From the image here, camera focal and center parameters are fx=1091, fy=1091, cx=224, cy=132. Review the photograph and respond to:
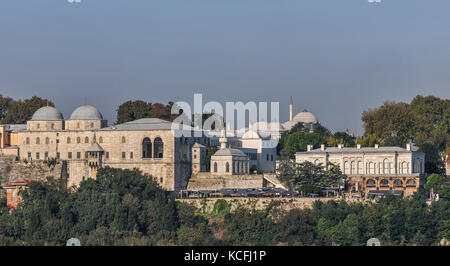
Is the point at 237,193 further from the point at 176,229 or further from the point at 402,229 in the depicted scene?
the point at 402,229

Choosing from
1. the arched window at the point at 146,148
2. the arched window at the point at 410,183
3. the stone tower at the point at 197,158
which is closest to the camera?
the arched window at the point at 146,148

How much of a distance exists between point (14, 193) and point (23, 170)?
2938mm

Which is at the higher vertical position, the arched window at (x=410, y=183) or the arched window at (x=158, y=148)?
the arched window at (x=158, y=148)

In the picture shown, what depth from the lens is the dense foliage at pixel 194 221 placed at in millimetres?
58094

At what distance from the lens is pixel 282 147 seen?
7844cm

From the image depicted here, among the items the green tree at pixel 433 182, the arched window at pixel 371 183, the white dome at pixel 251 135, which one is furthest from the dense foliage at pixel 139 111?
the green tree at pixel 433 182

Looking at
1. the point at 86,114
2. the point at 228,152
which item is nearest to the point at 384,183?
the point at 228,152

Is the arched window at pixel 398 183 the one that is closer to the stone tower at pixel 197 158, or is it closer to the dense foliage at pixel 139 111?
the stone tower at pixel 197 158

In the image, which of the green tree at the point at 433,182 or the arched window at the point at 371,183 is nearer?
the green tree at the point at 433,182

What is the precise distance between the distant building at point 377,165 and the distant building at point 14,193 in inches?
704

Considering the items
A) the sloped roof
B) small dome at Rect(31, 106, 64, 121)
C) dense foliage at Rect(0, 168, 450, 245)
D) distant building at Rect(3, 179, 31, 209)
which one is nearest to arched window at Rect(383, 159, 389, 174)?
dense foliage at Rect(0, 168, 450, 245)

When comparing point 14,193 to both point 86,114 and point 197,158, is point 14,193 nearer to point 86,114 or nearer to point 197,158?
point 86,114
